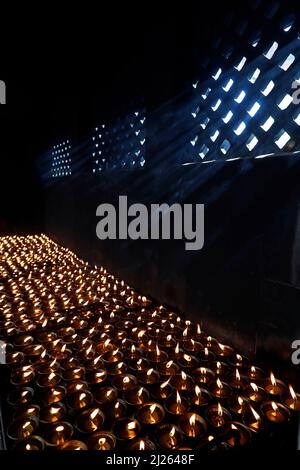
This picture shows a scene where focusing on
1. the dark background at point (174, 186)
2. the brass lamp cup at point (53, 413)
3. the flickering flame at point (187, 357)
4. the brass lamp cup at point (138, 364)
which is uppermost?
the dark background at point (174, 186)

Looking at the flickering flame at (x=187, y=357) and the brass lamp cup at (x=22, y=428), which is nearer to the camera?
the brass lamp cup at (x=22, y=428)

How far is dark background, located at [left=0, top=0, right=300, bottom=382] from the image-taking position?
273cm

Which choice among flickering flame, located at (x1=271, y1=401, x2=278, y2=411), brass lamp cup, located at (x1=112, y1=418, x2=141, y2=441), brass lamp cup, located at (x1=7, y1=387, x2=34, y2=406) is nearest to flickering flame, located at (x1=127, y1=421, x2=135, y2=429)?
brass lamp cup, located at (x1=112, y1=418, x2=141, y2=441)

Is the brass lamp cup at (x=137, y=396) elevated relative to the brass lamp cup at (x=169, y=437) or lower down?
elevated

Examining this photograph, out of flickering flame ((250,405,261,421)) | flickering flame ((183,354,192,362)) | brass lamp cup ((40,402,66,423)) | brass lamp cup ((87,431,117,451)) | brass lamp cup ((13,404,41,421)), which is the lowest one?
brass lamp cup ((87,431,117,451))

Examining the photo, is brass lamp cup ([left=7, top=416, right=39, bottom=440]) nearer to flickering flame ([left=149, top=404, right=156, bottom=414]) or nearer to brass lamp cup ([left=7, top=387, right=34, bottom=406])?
brass lamp cup ([left=7, top=387, right=34, bottom=406])

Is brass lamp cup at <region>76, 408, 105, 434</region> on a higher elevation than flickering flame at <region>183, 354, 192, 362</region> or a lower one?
lower

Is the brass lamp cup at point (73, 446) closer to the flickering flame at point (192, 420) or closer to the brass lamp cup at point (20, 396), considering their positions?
the brass lamp cup at point (20, 396)

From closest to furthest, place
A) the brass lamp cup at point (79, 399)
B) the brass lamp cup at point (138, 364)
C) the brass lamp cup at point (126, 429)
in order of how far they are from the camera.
A: the brass lamp cup at point (126, 429) → the brass lamp cup at point (79, 399) → the brass lamp cup at point (138, 364)

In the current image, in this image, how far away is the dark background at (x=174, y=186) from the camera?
107 inches

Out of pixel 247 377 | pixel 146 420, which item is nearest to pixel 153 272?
pixel 247 377

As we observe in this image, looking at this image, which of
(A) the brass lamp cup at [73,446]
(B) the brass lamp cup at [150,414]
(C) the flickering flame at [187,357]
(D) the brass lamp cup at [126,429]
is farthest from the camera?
(C) the flickering flame at [187,357]

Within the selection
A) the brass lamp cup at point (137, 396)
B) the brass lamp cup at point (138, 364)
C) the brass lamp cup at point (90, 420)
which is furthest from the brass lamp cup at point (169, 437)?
the brass lamp cup at point (138, 364)

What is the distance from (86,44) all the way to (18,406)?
5189 mm
